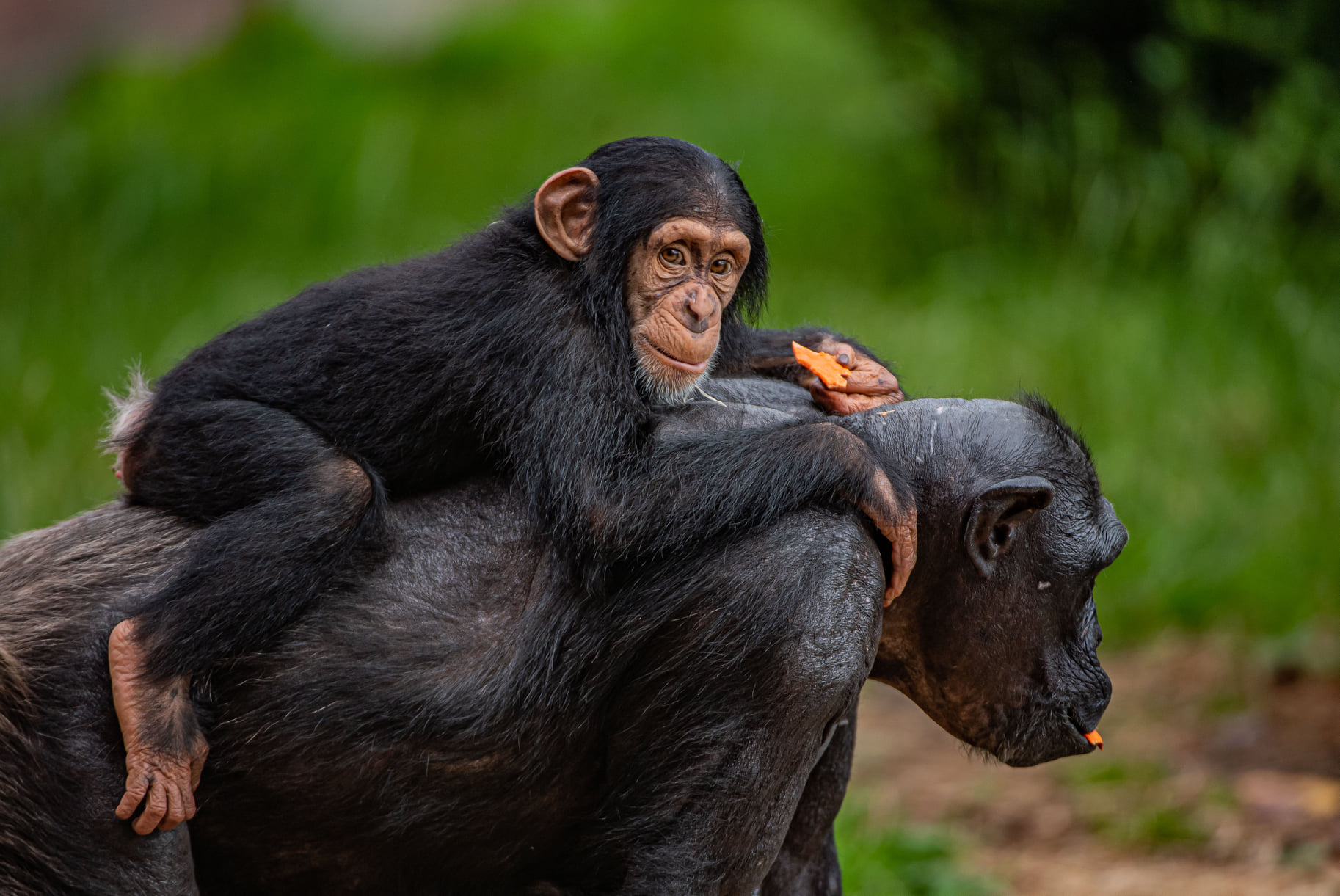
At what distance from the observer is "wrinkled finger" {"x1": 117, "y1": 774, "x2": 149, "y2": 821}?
8.18 ft

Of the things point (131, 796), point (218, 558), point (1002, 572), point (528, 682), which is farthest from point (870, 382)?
point (131, 796)

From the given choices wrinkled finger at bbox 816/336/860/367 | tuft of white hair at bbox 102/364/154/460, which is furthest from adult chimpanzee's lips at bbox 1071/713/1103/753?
tuft of white hair at bbox 102/364/154/460

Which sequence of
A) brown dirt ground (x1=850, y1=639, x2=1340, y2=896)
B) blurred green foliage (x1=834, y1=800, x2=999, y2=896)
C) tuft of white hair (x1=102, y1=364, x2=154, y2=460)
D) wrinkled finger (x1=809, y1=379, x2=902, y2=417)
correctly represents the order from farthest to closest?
brown dirt ground (x1=850, y1=639, x2=1340, y2=896), blurred green foliage (x1=834, y1=800, x2=999, y2=896), wrinkled finger (x1=809, y1=379, x2=902, y2=417), tuft of white hair (x1=102, y1=364, x2=154, y2=460)

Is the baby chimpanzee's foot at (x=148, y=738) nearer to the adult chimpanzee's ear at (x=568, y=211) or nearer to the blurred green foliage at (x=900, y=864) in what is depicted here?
the adult chimpanzee's ear at (x=568, y=211)

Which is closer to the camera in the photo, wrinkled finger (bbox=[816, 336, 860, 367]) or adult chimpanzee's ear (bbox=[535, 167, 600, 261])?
adult chimpanzee's ear (bbox=[535, 167, 600, 261])

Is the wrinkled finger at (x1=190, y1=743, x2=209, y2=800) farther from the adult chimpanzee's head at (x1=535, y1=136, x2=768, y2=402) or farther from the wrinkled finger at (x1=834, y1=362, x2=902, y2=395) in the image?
the wrinkled finger at (x1=834, y1=362, x2=902, y2=395)

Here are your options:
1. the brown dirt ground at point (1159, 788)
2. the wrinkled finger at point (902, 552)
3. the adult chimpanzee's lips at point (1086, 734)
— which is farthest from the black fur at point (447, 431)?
the brown dirt ground at point (1159, 788)

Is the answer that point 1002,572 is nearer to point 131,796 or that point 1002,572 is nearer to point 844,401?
point 844,401

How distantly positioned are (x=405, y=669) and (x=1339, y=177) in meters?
5.93

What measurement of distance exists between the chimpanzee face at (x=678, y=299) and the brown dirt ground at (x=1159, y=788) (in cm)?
163

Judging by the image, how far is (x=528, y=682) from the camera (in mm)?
2658

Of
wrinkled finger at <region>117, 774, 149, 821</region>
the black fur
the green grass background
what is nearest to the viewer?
wrinkled finger at <region>117, 774, 149, 821</region>

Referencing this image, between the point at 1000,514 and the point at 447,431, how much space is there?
1112 mm

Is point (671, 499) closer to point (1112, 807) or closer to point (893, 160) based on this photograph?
point (1112, 807)
